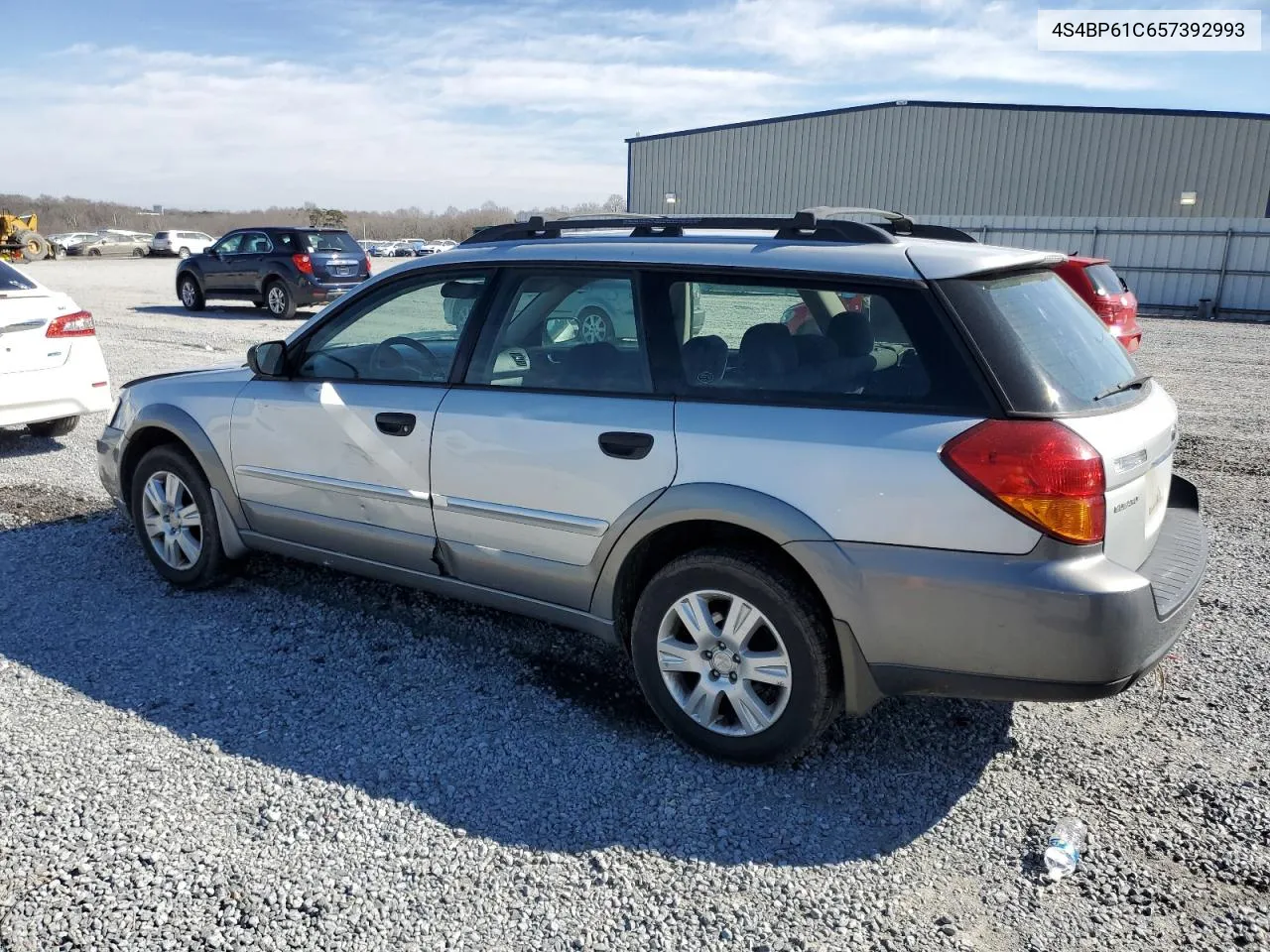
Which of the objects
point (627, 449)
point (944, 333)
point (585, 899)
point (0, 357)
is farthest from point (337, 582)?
point (0, 357)

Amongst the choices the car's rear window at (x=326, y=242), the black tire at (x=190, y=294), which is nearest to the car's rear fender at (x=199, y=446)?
the car's rear window at (x=326, y=242)

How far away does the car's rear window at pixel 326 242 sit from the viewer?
725 inches

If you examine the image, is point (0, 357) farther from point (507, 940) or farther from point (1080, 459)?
point (1080, 459)

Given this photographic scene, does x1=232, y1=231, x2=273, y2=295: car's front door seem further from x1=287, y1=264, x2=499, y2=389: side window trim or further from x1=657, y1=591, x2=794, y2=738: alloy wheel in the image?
x1=657, y1=591, x2=794, y2=738: alloy wheel

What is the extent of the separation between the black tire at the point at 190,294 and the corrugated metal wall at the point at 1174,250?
16.0 metres

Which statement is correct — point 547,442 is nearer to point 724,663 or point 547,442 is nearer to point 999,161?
point 724,663

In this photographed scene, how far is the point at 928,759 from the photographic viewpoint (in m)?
3.46

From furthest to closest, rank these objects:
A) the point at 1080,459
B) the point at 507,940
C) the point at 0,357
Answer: the point at 0,357
the point at 1080,459
the point at 507,940

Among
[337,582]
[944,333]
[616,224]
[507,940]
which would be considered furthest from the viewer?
[337,582]

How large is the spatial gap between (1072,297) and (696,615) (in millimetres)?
1731

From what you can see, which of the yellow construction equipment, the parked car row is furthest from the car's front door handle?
the parked car row

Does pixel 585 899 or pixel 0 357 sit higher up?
pixel 0 357

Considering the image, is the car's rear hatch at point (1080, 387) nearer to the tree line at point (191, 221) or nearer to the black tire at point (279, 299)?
the black tire at point (279, 299)

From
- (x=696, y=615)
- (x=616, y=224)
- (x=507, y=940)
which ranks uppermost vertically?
(x=616, y=224)
